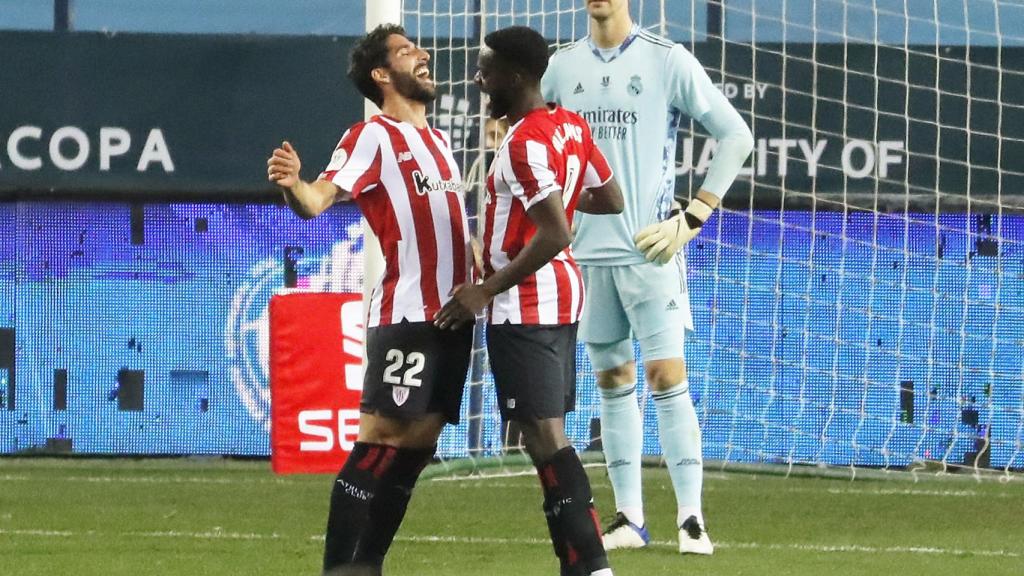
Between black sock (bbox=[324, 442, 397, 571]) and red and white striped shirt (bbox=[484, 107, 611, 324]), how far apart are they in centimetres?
44

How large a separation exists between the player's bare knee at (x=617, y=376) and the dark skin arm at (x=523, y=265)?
1.55 meters

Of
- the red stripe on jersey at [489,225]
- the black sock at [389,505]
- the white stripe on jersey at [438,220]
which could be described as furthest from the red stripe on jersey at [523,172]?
the black sock at [389,505]

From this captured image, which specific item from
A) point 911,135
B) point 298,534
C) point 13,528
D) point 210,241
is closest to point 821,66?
point 911,135

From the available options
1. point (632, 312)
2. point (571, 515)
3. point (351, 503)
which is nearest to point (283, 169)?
point (351, 503)

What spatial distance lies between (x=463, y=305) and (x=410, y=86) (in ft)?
2.08

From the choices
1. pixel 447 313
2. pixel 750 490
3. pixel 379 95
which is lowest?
pixel 750 490

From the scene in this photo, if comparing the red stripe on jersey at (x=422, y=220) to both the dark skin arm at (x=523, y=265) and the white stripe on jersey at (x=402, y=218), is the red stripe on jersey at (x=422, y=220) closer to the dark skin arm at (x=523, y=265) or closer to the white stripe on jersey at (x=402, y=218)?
the white stripe on jersey at (x=402, y=218)

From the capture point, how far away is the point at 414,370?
14.1ft

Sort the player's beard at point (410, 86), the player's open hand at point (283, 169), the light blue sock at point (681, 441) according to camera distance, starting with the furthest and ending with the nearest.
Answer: the light blue sock at point (681, 441)
the player's beard at point (410, 86)
the player's open hand at point (283, 169)

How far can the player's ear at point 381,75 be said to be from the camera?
4.58 metres

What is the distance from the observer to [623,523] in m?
5.71

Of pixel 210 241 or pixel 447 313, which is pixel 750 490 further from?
pixel 447 313

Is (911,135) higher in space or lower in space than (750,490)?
higher

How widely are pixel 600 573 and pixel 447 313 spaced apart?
676 millimetres
